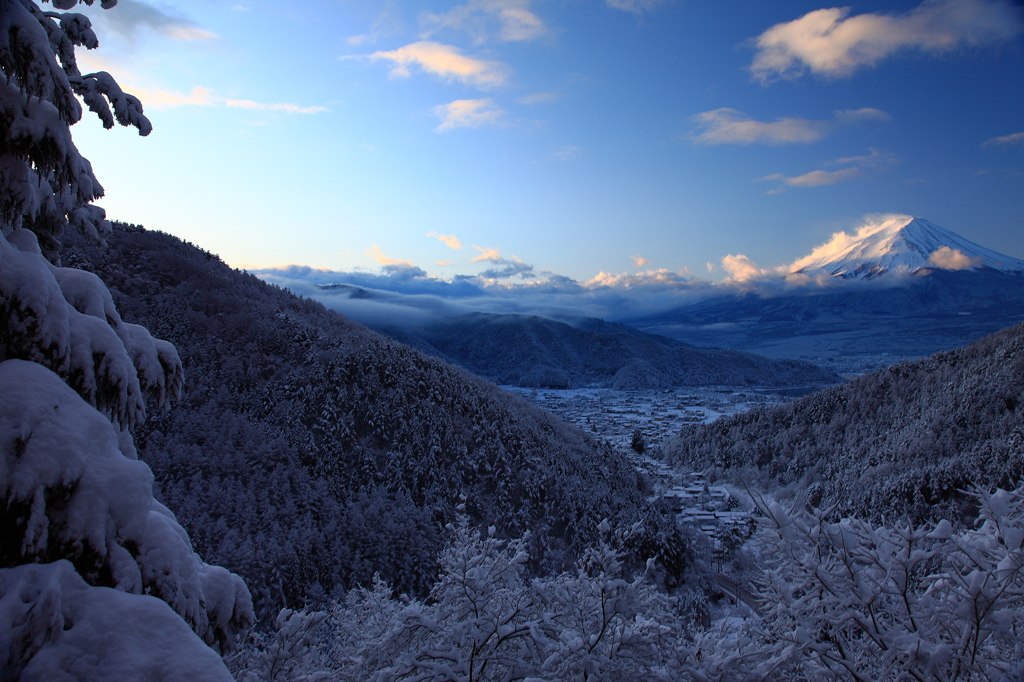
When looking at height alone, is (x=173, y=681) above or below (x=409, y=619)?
above

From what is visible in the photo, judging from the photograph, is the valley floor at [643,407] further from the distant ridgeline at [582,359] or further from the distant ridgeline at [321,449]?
the distant ridgeline at [321,449]

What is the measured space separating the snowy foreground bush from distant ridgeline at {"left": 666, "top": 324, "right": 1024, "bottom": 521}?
23991mm

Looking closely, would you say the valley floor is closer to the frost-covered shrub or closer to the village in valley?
the village in valley

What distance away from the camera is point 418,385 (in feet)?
115

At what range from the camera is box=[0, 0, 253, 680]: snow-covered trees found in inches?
123

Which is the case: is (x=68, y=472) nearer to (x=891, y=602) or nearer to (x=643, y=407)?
(x=891, y=602)

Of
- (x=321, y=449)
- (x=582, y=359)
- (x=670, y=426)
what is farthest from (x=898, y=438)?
(x=582, y=359)

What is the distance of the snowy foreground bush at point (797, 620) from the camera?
5918 millimetres

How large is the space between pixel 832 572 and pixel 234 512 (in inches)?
914

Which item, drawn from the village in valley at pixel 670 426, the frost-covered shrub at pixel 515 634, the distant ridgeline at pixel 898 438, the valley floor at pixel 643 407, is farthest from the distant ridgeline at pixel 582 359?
the frost-covered shrub at pixel 515 634

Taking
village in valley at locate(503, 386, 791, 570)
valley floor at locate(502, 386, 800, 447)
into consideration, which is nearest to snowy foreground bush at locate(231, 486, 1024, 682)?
village in valley at locate(503, 386, 791, 570)

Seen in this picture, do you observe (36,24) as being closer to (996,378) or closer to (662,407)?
(996,378)

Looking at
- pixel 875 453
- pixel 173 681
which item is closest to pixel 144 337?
pixel 173 681

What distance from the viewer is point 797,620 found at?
7098mm
